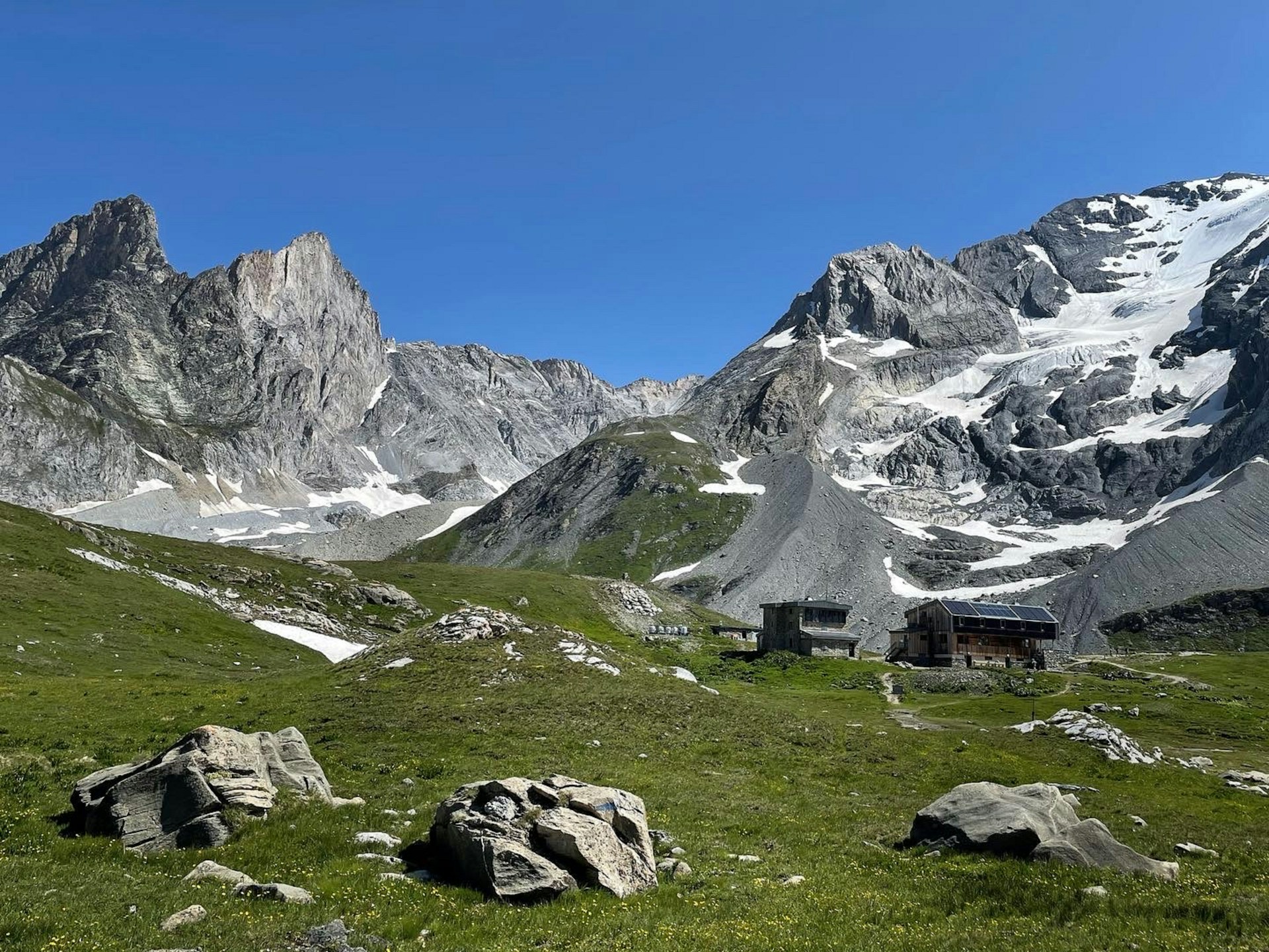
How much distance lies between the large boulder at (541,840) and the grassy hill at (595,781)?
1.96ft

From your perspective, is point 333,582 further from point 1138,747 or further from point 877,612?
point 877,612

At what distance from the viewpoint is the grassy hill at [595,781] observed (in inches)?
577

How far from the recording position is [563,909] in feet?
52.7

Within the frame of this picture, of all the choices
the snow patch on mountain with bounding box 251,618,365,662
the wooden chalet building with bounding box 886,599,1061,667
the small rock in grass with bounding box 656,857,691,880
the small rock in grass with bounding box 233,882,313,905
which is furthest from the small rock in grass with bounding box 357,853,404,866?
the wooden chalet building with bounding box 886,599,1061,667

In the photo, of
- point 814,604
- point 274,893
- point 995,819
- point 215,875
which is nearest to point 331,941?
point 274,893

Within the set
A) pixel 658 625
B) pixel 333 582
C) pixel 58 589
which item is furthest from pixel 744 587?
pixel 58 589

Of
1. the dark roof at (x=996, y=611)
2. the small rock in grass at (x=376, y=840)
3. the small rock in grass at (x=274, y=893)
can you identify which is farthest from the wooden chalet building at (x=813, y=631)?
the small rock in grass at (x=274, y=893)

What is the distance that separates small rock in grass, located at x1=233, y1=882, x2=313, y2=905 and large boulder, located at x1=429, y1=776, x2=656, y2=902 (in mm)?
3225

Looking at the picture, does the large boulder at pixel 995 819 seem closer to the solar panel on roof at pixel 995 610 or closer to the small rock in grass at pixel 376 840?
the small rock in grass at pixel 376 840

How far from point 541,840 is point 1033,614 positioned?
117 m

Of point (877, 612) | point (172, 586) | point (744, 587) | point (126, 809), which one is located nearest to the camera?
point (126, 809)

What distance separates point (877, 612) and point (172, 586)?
5642 inches

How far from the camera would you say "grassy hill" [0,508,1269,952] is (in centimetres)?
1466

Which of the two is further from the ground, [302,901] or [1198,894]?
[1198,894]
